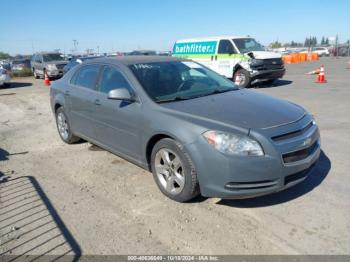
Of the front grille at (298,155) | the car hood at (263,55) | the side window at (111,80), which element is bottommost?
the front grille at (298,155)

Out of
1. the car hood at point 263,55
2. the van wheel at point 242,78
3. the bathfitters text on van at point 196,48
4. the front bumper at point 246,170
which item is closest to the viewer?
the front bumper at point 246,170

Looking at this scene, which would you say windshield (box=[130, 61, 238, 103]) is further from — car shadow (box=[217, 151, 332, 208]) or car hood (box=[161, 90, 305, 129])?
car shadow (box=[217, 151, 332, 208])

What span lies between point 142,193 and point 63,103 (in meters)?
2.87

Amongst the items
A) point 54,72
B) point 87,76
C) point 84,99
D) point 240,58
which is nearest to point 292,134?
point 84,99

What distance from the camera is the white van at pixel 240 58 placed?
13.5 m

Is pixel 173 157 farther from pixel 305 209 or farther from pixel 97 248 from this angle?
pixel 305 209

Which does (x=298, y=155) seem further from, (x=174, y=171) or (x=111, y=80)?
(x=111, y=80)

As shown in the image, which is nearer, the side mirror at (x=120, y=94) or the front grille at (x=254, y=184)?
the front grille at (x=254, y=184)

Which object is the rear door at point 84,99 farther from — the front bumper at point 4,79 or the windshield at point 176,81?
the front bumper at point 4,79

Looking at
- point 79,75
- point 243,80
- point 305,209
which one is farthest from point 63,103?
point 243,80

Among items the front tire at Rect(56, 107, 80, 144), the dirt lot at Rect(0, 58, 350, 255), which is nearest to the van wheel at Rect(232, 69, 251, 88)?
the dirt lot at Rect(0, 58, 350, 255)

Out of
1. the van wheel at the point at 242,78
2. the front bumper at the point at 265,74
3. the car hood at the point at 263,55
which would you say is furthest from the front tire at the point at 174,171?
the car hood at the point at 263,55

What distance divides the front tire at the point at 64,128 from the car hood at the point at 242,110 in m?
2.89

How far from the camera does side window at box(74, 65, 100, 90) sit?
532 cm
